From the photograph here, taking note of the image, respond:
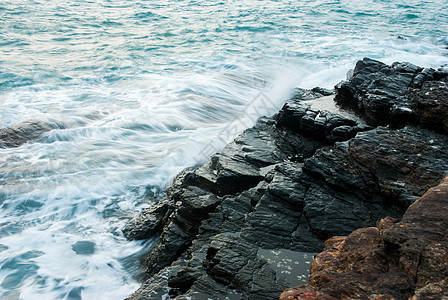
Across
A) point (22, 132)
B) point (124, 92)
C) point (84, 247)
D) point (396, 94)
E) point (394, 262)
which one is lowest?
point (84, 247)

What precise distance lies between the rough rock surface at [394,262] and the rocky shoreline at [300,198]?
3 centimetres

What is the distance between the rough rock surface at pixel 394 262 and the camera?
9.37 feet

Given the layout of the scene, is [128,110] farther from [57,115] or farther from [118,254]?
[118,254]

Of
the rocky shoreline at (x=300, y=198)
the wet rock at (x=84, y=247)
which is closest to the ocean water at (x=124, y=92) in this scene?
the wet rock at (x=84, y=247)

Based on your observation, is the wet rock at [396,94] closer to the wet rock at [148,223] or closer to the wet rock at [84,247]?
the wet rock at [148,223]

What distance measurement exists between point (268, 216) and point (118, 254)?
328cm

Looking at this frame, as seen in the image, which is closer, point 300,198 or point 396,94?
point 300,198

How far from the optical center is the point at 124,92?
1530 cm

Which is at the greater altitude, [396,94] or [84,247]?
[396,94]

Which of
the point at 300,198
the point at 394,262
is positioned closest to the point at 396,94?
the point at 300,198

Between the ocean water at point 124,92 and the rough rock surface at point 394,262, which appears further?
the ocean water at point 124,92

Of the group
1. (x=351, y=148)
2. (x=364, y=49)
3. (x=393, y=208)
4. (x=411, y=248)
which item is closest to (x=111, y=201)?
(x=351, y=148)

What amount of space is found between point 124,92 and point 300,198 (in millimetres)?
11828

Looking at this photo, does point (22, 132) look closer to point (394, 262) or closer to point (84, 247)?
point (84, 247)
